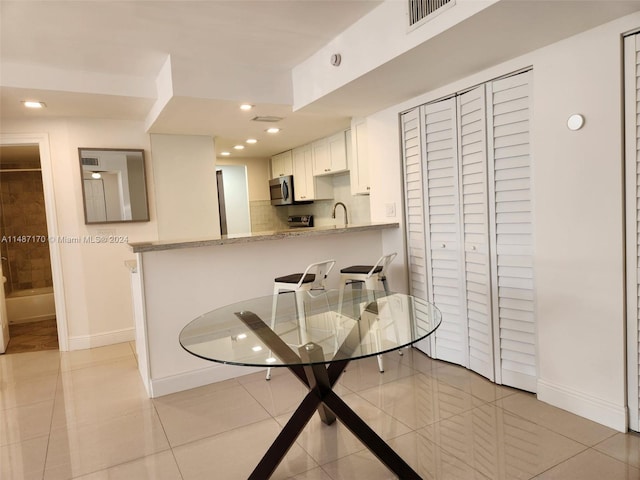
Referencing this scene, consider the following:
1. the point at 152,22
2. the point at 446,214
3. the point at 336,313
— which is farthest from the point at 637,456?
the point at 152,22

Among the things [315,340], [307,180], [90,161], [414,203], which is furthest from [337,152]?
[315,340]

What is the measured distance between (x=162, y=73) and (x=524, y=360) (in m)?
3.30

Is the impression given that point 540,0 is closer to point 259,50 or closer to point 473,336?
point 259,50

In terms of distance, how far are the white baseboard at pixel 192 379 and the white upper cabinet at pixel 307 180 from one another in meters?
2.93

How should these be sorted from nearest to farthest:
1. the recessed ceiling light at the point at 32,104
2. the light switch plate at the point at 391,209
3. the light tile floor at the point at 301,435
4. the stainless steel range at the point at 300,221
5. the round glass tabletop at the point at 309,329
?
the round glass tabletop at the point at 309,329 < the light tile floor at the point at 301,435 < the recessed ceiling light at the point at 32,104 < the light switch plate at the point at 391,209 < the stainless steel range at the point at 300,221

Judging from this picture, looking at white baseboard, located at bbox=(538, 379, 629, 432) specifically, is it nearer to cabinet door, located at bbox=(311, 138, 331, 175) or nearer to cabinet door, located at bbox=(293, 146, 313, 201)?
cabinet door, located at bbox=(311, 138, 331, 175)

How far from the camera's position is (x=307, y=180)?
564cm

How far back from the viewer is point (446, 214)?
123 inches

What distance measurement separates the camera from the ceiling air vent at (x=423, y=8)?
2059 mm

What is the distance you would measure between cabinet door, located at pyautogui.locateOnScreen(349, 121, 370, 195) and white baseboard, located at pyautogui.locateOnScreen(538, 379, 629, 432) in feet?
8.11

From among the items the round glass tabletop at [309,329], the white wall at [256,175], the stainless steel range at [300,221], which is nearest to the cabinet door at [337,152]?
the stainless steel range at [300,221]

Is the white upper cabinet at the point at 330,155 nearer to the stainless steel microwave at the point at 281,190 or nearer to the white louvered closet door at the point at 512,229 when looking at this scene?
the stainless steel microwave at the point at 281,190

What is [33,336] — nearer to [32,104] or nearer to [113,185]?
[113,185]

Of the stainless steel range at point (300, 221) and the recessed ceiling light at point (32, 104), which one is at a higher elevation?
the recessed ceiling light at point (32, 104)
